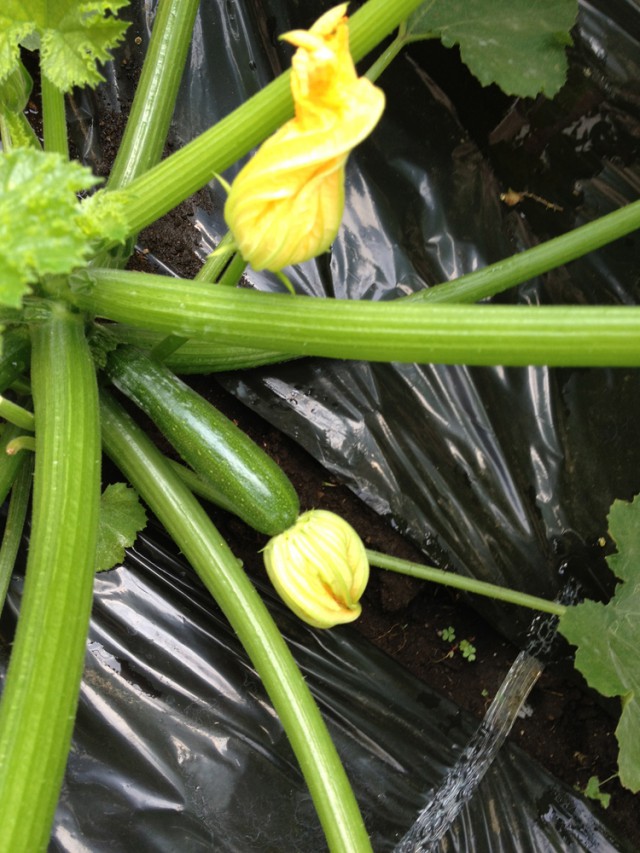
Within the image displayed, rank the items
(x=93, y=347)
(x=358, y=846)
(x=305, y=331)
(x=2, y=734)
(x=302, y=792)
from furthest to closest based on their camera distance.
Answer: (x=302, y=792), (x=93, y=347), (x=358, y=846), (x=305, y=331), (x=2, y=734)

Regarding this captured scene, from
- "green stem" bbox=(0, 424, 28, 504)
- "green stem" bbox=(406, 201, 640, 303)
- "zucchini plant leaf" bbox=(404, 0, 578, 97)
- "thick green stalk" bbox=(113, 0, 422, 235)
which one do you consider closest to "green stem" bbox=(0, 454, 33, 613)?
"green stem" bbox=(0, 424, 28, 504)

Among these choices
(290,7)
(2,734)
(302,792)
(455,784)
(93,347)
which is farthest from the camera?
(290,7)

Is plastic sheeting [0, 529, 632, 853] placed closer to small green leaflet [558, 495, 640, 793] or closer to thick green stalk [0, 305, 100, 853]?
small green leaflet [558, 495, 640, 793]

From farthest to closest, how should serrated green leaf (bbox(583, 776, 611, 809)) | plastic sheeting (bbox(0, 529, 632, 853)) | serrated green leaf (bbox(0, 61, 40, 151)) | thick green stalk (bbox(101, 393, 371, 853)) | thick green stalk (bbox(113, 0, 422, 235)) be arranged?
serrated green leaf (bbox(583, 776, 611, 809)), plastic sheeting (bbox(0, 529, 632, 853)), serrated green leaf (bbox(0, 61, 40, 151)), thick green stalk (bbox(101, 393, 371, 853)), thick green stalk (bbox(113, 0, 422, 235))

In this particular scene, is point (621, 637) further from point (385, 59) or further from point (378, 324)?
point (385, 59)

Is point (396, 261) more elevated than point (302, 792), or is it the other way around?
point (396, 261)

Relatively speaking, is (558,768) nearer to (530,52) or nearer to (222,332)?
(222,332)

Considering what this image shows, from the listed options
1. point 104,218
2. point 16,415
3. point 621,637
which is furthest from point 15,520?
point 621,637

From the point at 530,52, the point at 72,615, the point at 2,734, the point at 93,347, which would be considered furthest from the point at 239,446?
the point at 530,52
